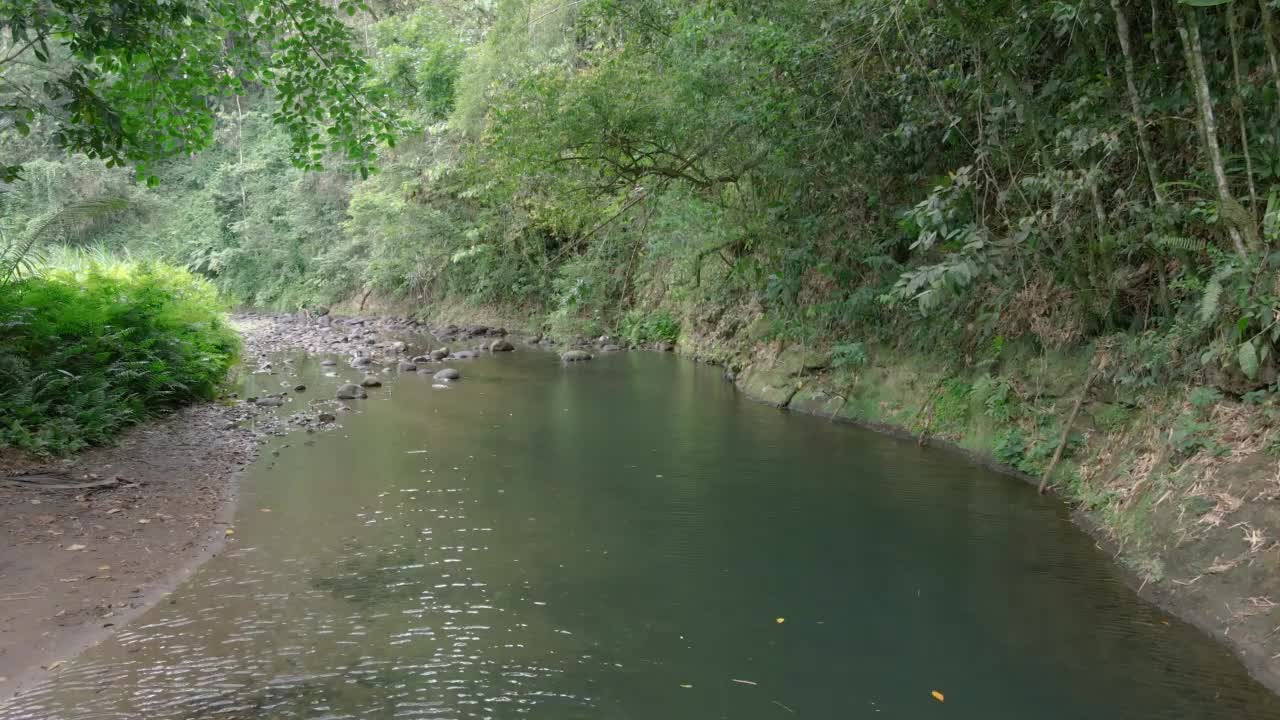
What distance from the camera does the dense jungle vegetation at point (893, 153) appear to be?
5840mm

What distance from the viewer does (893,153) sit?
10.1 meters

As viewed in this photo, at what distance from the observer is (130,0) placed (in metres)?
6.10

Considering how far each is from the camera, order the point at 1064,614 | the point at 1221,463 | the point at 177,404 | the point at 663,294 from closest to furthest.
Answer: the point at 1064,614, the point at 1221,463, the point at 177,404, the point at 663,294

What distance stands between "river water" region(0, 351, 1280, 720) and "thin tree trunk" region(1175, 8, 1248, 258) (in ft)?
7.87

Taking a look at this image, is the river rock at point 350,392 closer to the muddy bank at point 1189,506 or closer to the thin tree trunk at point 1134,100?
the muddy bank at point 1189,506

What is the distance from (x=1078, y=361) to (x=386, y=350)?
47.6ft

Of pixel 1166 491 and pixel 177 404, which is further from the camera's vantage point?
pixel 177 404

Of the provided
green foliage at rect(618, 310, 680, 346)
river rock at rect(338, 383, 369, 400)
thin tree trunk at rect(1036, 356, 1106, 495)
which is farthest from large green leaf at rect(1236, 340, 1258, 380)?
green foliage at rect(618, 310, 680, 346)

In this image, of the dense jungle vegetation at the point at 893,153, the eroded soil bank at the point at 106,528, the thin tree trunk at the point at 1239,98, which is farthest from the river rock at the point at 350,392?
the thin tree trunk at the point at 1239,98

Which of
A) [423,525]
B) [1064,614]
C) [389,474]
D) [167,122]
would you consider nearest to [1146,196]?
[1064,614]

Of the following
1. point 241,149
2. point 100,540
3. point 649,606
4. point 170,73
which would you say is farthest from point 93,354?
point 241,149

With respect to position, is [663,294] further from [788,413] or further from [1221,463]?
[1221,463]

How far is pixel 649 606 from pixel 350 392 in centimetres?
882

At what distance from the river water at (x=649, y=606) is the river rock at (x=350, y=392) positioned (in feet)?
12.0
